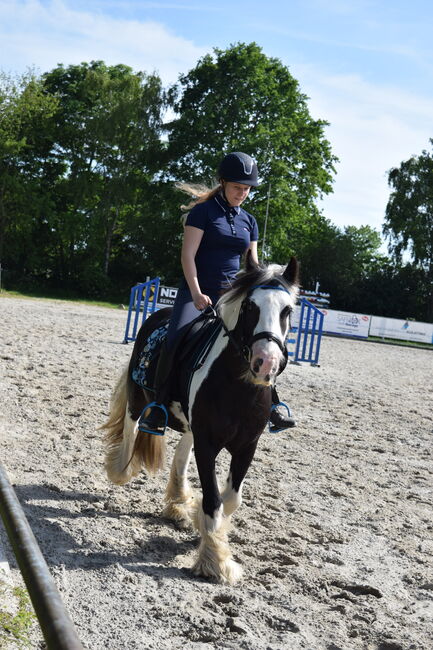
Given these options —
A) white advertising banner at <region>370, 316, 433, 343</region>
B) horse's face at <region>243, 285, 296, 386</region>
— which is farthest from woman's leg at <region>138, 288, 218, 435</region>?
white advertising banner at <region>370, 316, 433, 343</region>

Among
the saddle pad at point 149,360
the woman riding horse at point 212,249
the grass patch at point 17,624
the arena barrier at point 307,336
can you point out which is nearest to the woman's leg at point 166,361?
the woman riding horse at point 212,249

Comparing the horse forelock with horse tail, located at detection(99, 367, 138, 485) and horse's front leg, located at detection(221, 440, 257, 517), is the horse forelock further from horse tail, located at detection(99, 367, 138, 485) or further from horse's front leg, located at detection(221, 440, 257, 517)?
horse tail, located at detection(99, 367, 138, 485)

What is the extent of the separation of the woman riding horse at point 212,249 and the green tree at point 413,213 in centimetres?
4398

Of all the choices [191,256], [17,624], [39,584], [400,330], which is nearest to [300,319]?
Answer: [191,256]

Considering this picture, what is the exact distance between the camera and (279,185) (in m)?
34.7

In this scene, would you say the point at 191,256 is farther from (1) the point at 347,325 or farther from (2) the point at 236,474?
(1) the point at 347,325

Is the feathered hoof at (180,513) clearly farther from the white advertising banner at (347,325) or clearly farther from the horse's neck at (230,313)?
the white advertising banner at (347,325)

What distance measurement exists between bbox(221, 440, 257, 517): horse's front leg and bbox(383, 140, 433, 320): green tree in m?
44.3

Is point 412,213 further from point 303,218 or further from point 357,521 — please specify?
point 357,521

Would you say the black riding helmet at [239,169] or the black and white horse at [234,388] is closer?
the black and white horse at [234,388]

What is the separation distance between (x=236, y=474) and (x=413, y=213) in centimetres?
4650

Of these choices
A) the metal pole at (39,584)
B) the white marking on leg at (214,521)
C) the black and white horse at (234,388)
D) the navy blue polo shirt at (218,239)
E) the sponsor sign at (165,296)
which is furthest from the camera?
the sponsor sign at (165,296)

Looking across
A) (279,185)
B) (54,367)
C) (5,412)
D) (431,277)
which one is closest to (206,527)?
(5,412)

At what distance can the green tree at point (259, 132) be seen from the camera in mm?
35062
